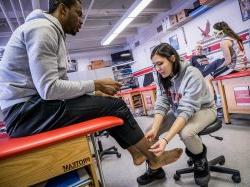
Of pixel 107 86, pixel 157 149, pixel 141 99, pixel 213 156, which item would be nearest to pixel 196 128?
pixel 157 149

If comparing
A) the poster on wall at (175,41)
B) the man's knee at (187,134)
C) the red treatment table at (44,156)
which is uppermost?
the poster on wall at (175,41)

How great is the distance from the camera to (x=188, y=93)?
5.44ft

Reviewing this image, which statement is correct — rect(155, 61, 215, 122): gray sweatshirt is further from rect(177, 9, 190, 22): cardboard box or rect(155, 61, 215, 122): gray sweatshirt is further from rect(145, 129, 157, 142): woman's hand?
rect(177, 9, 190, 22): cardboard box

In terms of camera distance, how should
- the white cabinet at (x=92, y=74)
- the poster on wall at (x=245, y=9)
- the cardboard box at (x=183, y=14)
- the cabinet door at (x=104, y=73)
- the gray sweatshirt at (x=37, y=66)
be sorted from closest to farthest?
the gray sweatshirt at (x=37, y=66) < the poster on wall at (x=245, y=9) < the cardboard box at (x=183, y=14) < the white cabinet at (x=92, y=74) < the cabinet door at (x=104, y=73)

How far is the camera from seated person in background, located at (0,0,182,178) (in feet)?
3.94

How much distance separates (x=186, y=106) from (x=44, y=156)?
105 centimetres

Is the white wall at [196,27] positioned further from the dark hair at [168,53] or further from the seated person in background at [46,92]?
the seated person in background at [46,92]

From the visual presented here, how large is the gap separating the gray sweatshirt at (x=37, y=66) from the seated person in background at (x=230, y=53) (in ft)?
10.8

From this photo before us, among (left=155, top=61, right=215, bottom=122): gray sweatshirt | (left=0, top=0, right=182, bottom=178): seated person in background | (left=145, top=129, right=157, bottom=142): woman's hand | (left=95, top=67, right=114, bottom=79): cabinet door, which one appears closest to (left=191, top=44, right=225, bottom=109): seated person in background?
(left=155, top=61, right=215, bottom=122): gray sweatshirt

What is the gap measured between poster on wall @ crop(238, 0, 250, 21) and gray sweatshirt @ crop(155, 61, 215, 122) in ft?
11.7

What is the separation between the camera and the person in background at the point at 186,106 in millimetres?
1601

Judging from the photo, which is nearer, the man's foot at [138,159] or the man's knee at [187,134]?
the man's foot at [138,159]

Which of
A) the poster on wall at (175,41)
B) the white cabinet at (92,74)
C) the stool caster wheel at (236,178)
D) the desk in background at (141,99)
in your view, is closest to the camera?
the stool caster wheel at (236,178)

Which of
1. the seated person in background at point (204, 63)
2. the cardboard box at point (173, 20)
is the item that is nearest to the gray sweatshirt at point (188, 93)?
the seated person in background at point (204, 63)
